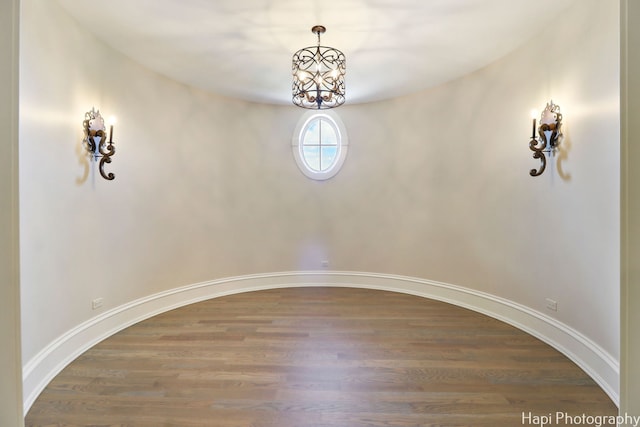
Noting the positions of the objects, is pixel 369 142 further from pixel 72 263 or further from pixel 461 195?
pixel 72 263

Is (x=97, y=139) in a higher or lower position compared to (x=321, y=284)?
higher

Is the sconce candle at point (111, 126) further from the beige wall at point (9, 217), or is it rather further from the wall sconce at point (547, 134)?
the wall sconce at point (547, 134)

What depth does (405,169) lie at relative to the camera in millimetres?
4426

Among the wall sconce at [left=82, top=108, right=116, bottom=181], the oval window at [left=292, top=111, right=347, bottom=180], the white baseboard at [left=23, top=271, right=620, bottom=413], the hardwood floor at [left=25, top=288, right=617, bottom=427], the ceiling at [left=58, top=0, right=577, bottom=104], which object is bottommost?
the hardwood floor at [left=25, top=288, right=617, bottom=427]

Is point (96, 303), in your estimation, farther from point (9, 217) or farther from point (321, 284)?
point (321, 284)

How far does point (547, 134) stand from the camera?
2664 mm

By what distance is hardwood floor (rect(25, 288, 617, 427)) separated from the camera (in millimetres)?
1862

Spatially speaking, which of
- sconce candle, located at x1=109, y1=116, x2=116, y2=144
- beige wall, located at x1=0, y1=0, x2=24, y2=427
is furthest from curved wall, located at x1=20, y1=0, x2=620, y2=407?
beige wall, located at x1=0, y1=0, x2=24, y2=427

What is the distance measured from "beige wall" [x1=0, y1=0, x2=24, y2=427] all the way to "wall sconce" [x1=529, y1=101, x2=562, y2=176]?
10.6 ft
